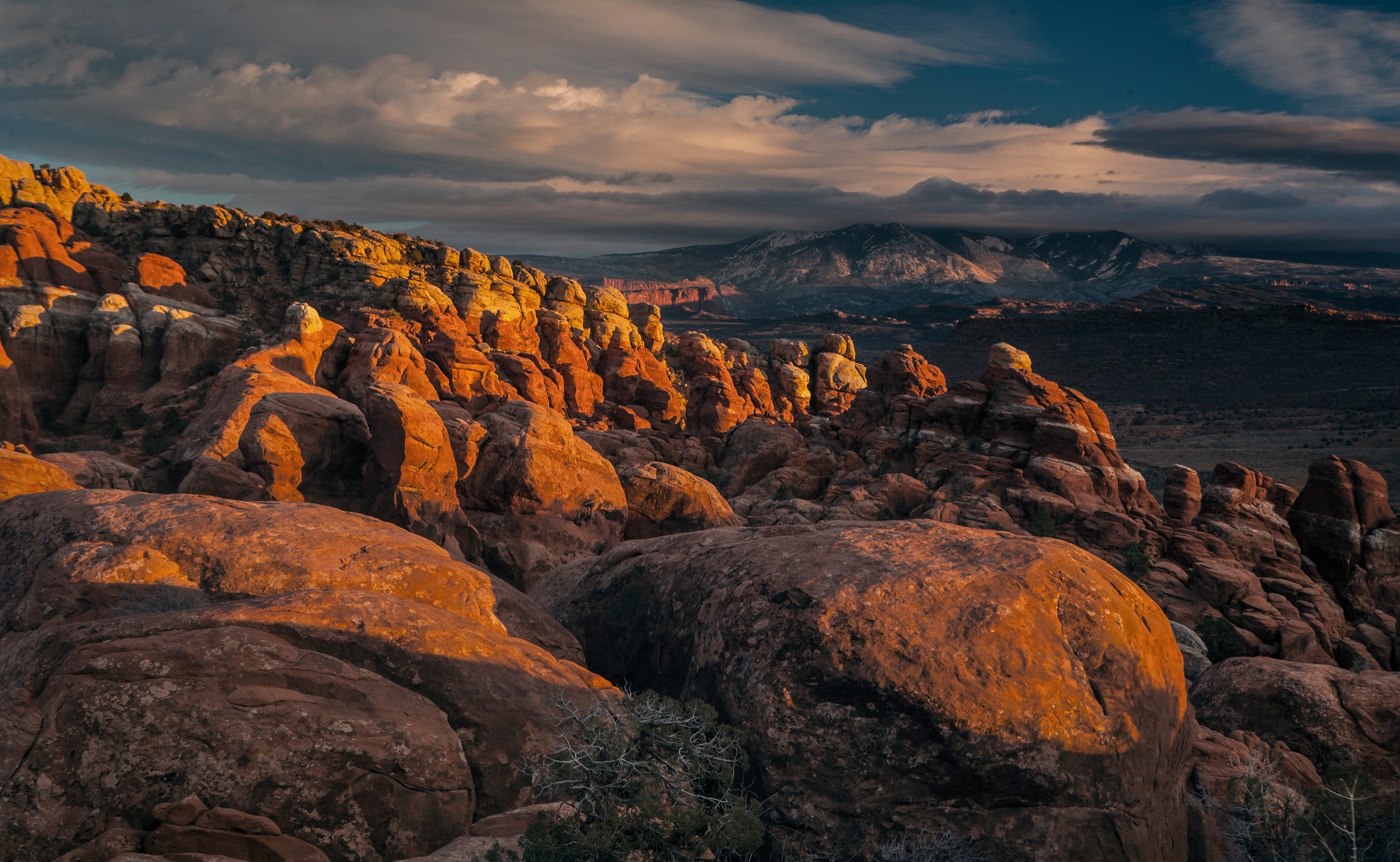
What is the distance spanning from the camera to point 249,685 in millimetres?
8742

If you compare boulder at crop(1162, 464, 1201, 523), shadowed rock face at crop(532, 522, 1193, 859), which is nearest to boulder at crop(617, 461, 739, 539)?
shadowed rock face at crop(532, 522, 1193, 859)

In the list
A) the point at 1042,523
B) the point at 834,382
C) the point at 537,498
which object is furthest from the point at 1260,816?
the point at 834,382

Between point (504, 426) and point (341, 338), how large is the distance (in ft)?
68.8

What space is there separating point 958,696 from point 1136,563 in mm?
27151

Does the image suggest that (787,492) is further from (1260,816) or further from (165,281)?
(165,281)

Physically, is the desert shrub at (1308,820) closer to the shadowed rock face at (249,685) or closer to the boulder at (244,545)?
the shadowed rock face at (249,685)

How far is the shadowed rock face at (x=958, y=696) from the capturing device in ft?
29.2

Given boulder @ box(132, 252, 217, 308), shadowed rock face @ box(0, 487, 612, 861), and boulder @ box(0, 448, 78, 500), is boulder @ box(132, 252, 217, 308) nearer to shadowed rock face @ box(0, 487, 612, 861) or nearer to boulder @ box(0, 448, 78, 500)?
boulder @ box(0, 448, 78, 500)

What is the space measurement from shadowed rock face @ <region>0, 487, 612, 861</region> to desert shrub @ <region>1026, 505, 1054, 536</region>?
1159 inches

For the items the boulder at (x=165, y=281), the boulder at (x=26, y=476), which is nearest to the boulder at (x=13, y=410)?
the boulder at (x=165, y=281)

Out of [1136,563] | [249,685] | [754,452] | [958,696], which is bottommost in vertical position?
[754,452]

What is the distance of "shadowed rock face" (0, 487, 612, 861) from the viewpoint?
802cm

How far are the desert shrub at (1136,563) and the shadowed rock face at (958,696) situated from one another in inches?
925

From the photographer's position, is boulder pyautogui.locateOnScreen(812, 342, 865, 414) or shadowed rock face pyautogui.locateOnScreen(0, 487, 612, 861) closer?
shadowed rock face pyautogui.locateOnScreen(0, 487, 612, 861)
